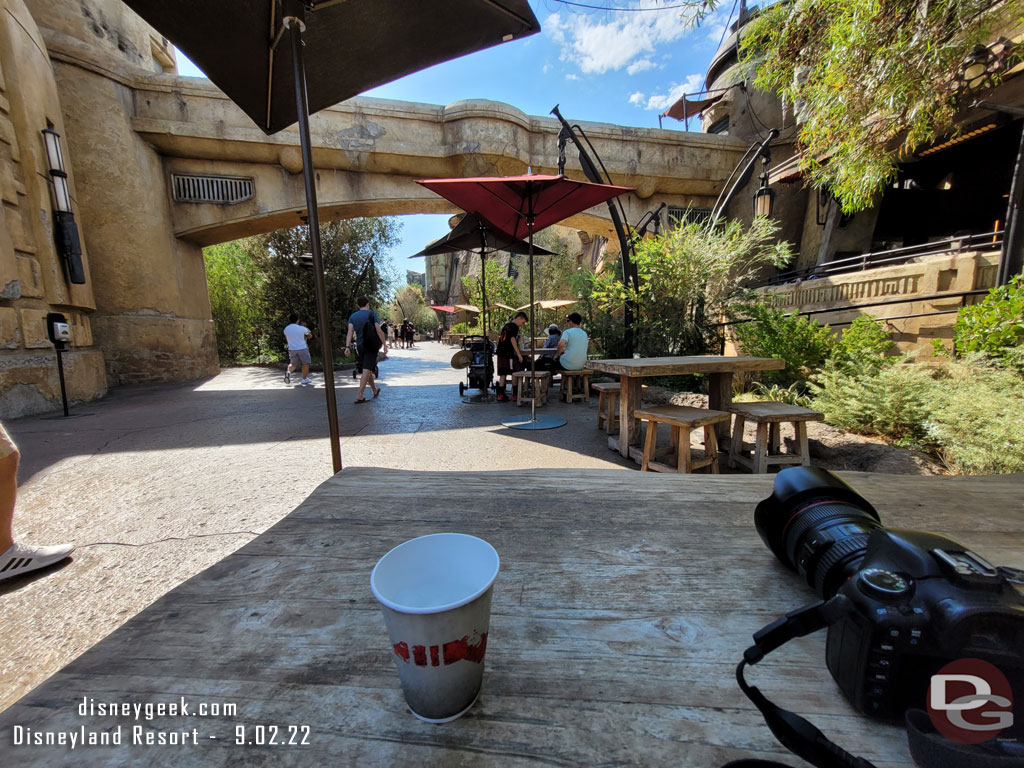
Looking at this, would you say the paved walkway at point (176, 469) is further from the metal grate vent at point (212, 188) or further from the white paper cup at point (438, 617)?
the metal grate vent at point (212, 188)

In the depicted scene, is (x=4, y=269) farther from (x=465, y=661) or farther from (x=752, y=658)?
(x=752, y=658)

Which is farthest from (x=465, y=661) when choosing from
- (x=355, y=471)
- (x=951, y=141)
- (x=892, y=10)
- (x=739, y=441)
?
(x=951, y=141)

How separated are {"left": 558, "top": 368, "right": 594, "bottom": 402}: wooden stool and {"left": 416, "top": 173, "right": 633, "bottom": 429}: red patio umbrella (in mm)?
1185

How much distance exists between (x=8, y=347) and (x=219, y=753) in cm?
758

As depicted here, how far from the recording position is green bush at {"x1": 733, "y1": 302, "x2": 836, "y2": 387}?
5219mm

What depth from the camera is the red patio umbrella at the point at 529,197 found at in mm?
4070

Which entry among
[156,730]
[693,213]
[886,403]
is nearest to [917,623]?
[156,730]

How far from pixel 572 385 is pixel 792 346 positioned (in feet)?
9.82

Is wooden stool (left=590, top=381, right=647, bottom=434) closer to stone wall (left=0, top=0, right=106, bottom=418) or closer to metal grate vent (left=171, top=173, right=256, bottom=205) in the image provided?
stone wall (left=0, top=0, right=106, bottom=418)

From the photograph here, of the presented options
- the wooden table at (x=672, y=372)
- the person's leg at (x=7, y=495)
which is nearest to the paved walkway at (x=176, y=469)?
the person's leg at (x=7, y=495)

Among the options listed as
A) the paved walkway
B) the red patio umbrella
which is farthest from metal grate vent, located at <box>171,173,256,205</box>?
the red patio umbrella

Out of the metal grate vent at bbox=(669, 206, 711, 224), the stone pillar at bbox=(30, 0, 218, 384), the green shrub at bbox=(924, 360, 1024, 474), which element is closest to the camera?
the green shrub at bbox=(924, 360, 1024, 474)

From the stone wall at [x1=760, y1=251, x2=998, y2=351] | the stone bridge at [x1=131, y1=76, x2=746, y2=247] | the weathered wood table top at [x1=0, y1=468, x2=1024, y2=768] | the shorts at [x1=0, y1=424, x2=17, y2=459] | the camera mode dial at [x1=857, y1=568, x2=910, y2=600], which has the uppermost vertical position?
the stone bridge at [x1=131, y1=76, x2=746, y2=247]

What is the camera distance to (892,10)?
3625 millimetres
